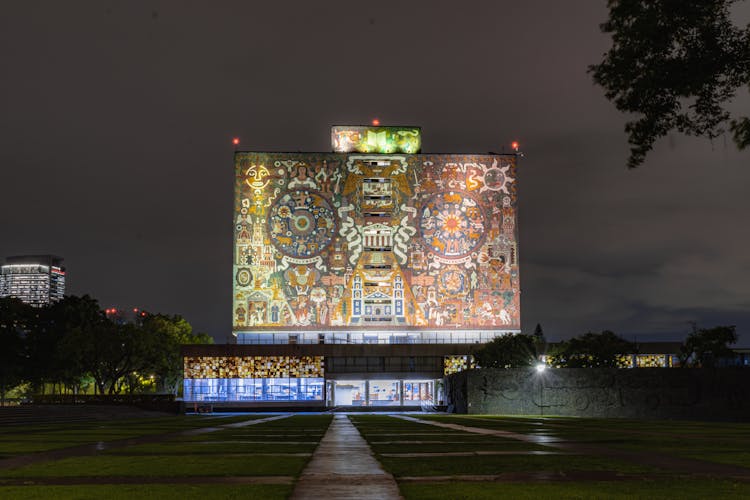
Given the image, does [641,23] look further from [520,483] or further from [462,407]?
[462,407]

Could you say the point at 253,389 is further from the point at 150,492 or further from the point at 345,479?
the point at 150,492

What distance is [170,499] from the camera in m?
9.96

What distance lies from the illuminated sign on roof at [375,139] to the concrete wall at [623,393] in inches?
2488

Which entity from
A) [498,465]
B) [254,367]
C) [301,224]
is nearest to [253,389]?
[254,367]

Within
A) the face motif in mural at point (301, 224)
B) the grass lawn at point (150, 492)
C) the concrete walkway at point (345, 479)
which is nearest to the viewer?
the grass lawn at point (150, 492)

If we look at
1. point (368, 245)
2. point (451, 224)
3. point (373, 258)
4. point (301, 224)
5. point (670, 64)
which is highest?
point (451, 224)

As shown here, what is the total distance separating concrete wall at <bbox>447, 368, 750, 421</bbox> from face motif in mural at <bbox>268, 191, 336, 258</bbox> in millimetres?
56481

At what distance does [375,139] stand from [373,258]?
17.6 meters

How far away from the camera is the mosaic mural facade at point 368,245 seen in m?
110

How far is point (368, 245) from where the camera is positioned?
4365 inches

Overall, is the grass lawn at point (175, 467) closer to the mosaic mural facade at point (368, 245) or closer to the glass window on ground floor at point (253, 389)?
the glass window on ground floor at point (253, 389)

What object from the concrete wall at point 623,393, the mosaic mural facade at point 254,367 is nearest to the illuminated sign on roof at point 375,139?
the mosaic mural facade at point 254,367

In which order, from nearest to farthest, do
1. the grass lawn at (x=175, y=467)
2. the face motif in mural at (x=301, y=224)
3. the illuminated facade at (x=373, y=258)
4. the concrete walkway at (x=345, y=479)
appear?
the concrete walkway at (x=345, y=479)
the grass lawn at (x=175, y=467)
the illuminated facade at (x=373, y=258)
the face motif in mural at (x=301, y=224)

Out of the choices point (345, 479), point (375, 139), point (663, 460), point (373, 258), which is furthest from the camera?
point (375, 139)
